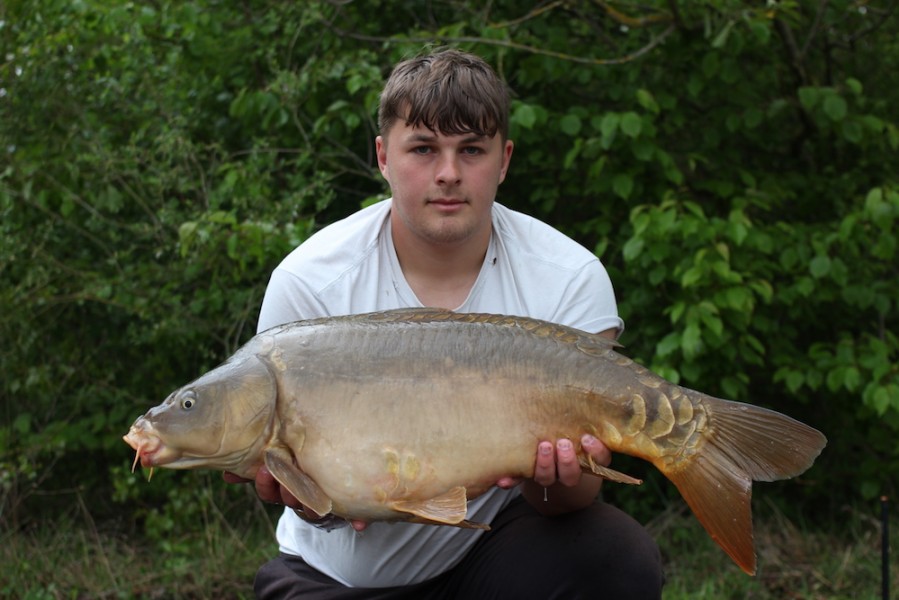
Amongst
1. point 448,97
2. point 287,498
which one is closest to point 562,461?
point 287,498

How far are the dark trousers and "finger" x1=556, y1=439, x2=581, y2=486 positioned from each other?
268 millimetres

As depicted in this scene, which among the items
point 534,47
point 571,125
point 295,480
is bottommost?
point 295,480

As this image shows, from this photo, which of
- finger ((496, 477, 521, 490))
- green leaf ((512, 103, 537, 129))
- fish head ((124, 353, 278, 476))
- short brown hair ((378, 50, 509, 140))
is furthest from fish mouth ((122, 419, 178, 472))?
green leaf ((512, 103, 537, 129))

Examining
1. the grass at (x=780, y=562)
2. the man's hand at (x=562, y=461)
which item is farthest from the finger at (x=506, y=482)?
the grass at (x=780, y=562)

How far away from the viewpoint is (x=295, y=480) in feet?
5.59

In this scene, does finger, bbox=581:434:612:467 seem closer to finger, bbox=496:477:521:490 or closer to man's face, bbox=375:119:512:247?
finger, bbox=496:477:521:490

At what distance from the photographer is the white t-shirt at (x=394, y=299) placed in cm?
206

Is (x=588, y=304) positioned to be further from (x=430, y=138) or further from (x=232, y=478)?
(x=232, y=478)

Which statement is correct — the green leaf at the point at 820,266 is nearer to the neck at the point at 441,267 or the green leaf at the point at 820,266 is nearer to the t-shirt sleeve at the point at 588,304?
the t-shirt sleeve at the point at 588,304

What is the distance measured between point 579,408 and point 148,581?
1.90 meters

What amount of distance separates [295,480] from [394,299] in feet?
1.64

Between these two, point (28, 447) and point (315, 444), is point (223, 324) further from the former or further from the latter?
point (315, 444)

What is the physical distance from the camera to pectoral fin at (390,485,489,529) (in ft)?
5.54

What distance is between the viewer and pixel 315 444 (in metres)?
1.72
